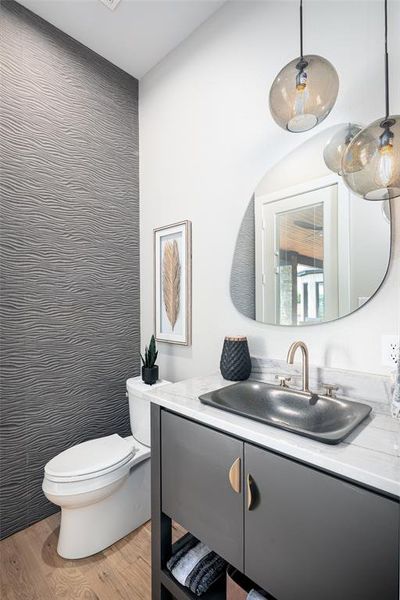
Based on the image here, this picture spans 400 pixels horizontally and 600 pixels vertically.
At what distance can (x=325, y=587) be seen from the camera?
0.75 m

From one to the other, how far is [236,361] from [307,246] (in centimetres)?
63

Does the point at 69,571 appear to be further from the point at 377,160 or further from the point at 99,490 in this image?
the point at 377,160

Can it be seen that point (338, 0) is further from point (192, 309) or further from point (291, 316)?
point (192, 309)

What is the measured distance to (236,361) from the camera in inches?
55.5

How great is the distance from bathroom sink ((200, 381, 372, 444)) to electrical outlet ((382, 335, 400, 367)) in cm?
20

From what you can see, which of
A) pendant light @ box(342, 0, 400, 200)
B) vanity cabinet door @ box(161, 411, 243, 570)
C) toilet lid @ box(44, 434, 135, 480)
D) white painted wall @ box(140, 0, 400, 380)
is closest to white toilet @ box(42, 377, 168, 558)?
toilet lid @ box(44, 434, 135, 480)

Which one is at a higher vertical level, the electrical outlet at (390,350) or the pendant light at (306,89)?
the pendant light at (306,89)

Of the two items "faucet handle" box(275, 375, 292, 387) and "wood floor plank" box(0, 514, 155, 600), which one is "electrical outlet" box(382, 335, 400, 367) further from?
"wood floor plank" box(0, 514, 155, 600)

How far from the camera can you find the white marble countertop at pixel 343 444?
0.68m

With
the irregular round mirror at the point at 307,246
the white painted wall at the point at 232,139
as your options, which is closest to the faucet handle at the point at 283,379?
the white painted wall at the point at 232,139

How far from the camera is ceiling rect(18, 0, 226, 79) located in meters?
1.68

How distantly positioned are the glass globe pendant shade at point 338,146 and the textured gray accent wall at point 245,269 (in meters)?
0.41

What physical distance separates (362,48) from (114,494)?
2365 mm

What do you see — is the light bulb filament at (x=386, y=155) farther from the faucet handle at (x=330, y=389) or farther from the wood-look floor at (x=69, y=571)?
the wood-look floor at (x=69, y=571)
